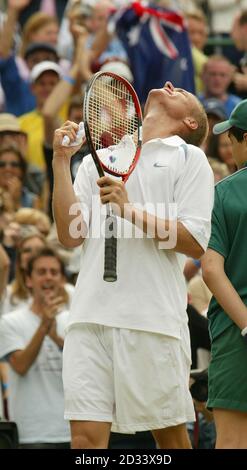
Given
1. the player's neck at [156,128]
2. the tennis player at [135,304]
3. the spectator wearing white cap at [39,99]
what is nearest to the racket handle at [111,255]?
the tennis player at [135,304]

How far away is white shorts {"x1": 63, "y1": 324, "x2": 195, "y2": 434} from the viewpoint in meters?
6.56

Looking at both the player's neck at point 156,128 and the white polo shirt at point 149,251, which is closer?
the white polo shirt at point 149,251

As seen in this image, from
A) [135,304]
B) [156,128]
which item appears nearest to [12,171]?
[156,128]

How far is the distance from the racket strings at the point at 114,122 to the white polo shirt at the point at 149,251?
126 millimetres

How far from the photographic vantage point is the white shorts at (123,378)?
6.56m

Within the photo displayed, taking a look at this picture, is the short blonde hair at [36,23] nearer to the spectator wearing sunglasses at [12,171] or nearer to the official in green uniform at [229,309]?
the spectator wearing sunglasses at [12,171]

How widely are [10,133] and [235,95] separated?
285cm

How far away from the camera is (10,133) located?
12539 millimetres

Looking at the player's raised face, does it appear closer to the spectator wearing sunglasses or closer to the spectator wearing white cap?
the spectator wearing sunglasses

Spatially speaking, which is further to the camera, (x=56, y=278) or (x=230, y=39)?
(x=230, y=39)

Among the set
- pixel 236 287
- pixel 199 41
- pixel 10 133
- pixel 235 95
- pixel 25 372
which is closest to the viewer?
pixel 236 287

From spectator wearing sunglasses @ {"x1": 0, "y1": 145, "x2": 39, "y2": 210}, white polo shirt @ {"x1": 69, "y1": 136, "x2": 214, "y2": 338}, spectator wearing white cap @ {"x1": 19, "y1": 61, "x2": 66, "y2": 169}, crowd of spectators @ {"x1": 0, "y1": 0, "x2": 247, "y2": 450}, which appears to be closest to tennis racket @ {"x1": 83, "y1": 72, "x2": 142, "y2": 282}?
white polo shirt @ {"x1": 69, "y1": 136, "x2": 214, "y2": 338}
